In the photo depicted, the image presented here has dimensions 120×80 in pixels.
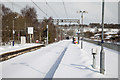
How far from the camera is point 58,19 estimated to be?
53719 mm

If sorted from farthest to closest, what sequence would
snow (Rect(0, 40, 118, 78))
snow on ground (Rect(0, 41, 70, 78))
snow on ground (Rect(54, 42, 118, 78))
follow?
snow on ground (Rect(0, 41, 70, 78)) → snow (Rect(0, 40, 118, 78)) → snow on ground (Rect(54, 42, 118, 78))

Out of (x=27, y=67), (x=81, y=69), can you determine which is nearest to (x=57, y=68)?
(x=81, y=69)

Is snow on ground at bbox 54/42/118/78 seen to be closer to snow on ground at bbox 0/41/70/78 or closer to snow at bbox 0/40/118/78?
snow at bbox 0/40/118/78

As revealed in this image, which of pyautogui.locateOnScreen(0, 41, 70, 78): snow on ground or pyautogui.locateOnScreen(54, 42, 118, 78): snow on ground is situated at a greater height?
pyautogui.locateOnScreen(54, 42, 118, 78): snow on ground

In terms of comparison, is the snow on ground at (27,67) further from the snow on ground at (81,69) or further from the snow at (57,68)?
the snow on ground at (81,69)

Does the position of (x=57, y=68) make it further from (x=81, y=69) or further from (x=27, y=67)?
(x=27, y=67)

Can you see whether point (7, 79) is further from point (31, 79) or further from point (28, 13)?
point (28, 13)

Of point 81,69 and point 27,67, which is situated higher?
point 81,69

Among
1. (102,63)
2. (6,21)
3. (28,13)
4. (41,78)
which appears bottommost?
(41,78)

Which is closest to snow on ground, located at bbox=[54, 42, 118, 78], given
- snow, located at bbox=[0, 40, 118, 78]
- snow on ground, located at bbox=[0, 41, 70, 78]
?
snow, located at bbox=[0, 40, 118, 78]

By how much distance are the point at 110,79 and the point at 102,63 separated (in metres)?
1.22

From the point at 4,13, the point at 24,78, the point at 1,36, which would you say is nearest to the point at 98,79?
the point at 24,78

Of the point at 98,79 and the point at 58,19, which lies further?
the point at 58,19

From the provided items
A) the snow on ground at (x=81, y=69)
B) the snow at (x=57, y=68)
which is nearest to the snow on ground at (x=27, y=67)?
the snow at (x=57, y=68)
